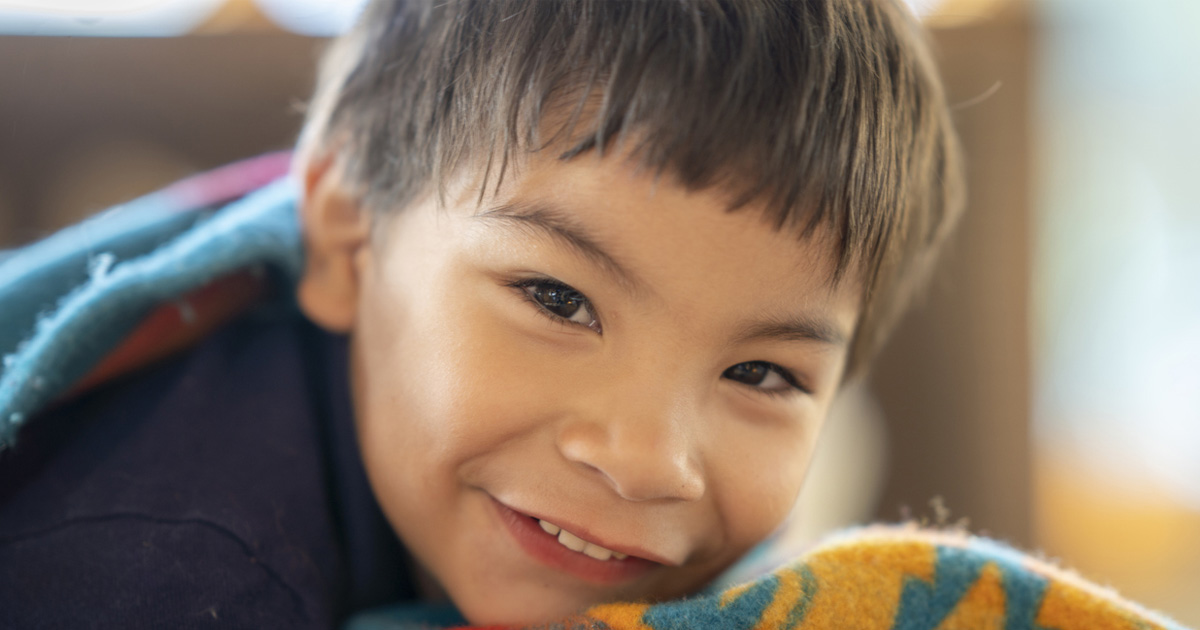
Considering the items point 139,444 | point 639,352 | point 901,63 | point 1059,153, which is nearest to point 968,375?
point 1059,153

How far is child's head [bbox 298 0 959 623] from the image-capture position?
18.8 inches

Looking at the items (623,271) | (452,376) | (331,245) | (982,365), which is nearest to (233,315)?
(331,245)

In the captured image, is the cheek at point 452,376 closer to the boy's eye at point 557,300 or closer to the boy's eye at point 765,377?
the boy's eye at point 557,300

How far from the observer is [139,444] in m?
0.58

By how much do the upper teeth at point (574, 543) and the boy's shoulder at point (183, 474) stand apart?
5.9 inches

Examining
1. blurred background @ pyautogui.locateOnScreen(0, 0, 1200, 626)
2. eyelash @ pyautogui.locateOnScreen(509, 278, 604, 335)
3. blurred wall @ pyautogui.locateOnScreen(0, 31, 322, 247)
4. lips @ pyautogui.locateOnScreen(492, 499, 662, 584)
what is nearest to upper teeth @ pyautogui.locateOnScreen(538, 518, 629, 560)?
lips @ pyautogui.locateOnScreen(492, 499, 662, 584)

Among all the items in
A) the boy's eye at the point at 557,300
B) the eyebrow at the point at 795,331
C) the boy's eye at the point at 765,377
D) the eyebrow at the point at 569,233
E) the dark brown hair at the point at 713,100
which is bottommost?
the boy's eye at the point at 765,377

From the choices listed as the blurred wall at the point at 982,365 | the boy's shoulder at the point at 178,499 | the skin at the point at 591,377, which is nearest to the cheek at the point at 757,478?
the skin at the point at 591,377

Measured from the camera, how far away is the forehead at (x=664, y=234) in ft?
1.56

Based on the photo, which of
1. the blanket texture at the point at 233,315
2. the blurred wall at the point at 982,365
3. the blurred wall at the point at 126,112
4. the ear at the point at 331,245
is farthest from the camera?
the blurred wall at the point at 982,365

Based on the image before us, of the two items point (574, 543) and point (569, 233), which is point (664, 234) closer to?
point (569, 233)

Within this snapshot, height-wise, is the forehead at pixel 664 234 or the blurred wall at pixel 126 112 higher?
the forehead at pixel 664 234

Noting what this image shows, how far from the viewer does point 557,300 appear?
52 centimetres

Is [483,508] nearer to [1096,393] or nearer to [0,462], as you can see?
[0,462]
